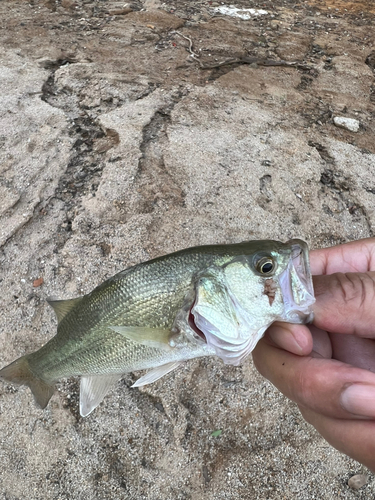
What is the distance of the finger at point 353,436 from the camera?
1.40m

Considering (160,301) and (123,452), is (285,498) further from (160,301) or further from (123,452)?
(160,301)

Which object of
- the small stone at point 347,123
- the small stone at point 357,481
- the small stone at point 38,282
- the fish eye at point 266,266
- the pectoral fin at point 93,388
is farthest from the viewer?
the small stone at point 347,123

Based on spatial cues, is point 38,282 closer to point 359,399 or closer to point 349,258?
point 349,258

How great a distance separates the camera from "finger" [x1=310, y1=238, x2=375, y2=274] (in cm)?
215

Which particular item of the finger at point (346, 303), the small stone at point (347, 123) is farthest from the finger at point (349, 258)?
the small stone at point (347, 123)

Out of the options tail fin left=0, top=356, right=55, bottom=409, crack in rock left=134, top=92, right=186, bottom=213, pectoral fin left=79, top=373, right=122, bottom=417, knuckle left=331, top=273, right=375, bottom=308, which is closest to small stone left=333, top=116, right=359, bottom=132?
crack in rock left=134, top=92, right=186, bottom=213

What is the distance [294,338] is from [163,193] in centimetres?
209

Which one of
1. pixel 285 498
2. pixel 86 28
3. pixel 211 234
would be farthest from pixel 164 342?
pixel 86 28

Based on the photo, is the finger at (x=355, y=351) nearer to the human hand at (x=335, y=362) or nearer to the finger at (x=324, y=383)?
the human hand at (x=335, y=362)

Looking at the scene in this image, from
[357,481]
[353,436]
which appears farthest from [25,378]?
[357,481]

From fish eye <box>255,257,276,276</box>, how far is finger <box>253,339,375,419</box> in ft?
1.33

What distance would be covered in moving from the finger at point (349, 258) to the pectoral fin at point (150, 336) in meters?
0.98

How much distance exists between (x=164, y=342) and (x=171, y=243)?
1.46 metres

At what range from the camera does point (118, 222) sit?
324 centimetres
